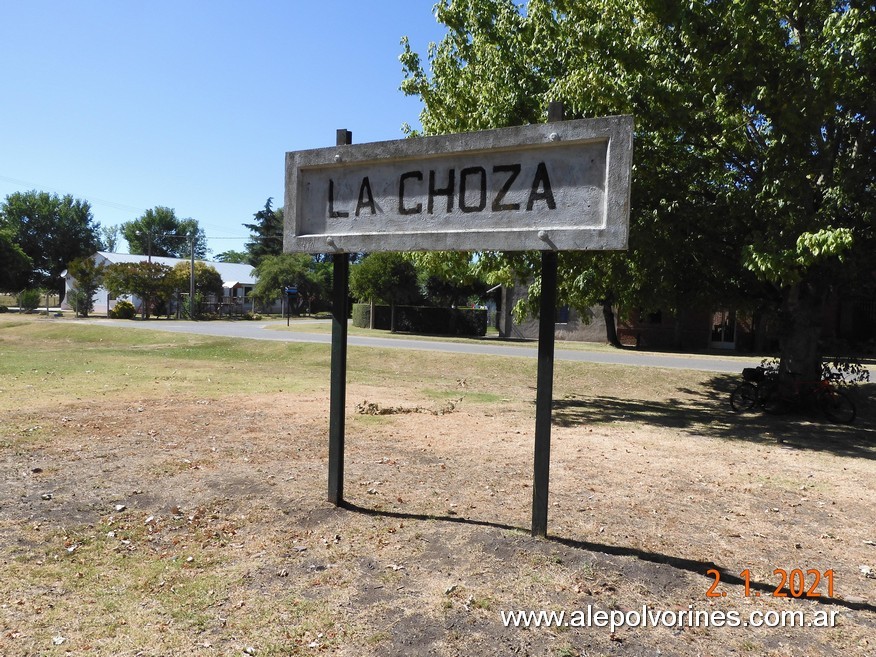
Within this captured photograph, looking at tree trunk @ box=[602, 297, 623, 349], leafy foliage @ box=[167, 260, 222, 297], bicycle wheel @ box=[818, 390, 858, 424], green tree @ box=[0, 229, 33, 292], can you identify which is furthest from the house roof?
bicycle wheel @ box=[818, 390, 858, 424]

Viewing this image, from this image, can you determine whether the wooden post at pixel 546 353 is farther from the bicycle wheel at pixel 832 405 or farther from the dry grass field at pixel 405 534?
the bicycle wheel at pixel 832 405

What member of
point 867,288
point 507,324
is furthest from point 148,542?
point 507,324

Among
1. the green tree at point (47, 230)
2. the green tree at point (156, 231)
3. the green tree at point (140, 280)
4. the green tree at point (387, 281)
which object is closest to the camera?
the green tree at point (387, 281)

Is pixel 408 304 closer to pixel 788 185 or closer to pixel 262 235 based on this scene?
pixel 788 185

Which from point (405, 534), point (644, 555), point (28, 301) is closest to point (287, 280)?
point (28, 301)

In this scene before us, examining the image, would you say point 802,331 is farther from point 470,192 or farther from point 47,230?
point 47,230

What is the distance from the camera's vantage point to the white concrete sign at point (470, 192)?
4133mm

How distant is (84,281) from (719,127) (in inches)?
1870

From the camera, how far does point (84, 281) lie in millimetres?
47000

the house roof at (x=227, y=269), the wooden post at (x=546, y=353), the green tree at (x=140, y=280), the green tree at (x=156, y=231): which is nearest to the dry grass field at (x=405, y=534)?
the wooden post at (x=546, y=353)

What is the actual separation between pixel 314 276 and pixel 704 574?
2307 inches

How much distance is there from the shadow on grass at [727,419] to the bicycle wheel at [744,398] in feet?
0.59

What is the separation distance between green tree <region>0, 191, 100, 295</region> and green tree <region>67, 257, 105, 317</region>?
3550 cm

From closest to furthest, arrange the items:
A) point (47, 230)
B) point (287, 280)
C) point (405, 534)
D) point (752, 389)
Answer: point (405, 534) < point (752, 389) < point (287, 280) < point (47, 230)
